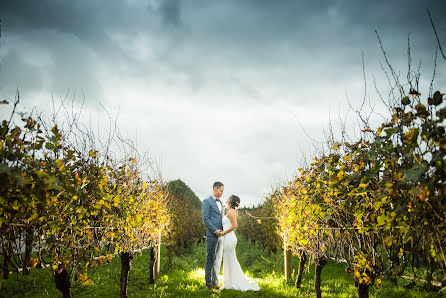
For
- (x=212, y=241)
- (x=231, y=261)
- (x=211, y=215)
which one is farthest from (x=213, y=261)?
(x=211, y=215)

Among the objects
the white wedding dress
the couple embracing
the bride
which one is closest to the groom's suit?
the couple embracing

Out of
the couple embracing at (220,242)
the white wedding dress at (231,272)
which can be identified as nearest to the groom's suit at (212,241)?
the couple embracing at (220,242)

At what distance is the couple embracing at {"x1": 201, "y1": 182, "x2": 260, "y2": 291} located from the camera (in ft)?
23.5

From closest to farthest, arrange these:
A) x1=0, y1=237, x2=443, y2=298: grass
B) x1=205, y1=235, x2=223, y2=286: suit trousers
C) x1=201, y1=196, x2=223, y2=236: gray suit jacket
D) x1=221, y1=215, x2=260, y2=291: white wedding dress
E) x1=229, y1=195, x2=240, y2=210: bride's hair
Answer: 1. x1=0, y1=237, x2=443, y2=298: grass
2. x1=205, y1=235, x2=223, y2=286: suit trousers
3. x1=201, y1=196, x2=223, y2=236: gray suit jacket
4. x1=221, y1=215, x2=260, y2=291: white wedding dress
5. x1=229, y1=195, x2=240, y2=210: bride's hair

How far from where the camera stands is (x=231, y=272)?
7.61 meters

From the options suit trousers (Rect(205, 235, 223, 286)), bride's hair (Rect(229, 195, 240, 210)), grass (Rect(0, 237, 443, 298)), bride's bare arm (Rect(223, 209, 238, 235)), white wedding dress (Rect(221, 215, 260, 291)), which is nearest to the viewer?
grass (Rect(0, 237, 443, 298))

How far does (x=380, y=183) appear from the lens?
3016mm

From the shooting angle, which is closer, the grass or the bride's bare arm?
the grass

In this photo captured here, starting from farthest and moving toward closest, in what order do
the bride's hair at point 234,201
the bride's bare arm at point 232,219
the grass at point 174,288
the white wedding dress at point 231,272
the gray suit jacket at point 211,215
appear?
the bride's hair at point 234,201, the bride's bare arm at point 232,219, the white wedding dress at point 231,272, the gray suit jacket at point 211,215, the grass at point 174,288

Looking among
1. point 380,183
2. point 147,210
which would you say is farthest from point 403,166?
point 147,210

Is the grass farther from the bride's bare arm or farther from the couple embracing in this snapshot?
the bride's bare arm

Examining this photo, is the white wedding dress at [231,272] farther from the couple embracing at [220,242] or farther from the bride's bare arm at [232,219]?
the bride's bare arm at [232,219]

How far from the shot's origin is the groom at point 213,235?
712cm

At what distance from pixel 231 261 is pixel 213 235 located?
109 centimetres
